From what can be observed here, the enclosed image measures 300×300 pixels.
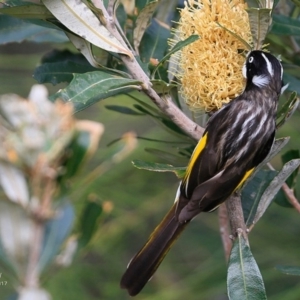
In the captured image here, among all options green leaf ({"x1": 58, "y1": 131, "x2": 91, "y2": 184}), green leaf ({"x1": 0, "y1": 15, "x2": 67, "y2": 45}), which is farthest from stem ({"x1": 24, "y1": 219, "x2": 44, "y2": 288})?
green leaf ({"x1": 0, "y1": 15, "x2": 67, "y2": 45})

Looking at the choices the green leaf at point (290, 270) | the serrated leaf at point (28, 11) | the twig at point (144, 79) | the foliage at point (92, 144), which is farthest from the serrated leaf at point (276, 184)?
the serrated leaf at point (28, 11)

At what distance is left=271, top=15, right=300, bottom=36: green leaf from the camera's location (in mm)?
1536

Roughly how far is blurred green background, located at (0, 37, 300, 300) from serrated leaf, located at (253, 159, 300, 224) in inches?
21.6

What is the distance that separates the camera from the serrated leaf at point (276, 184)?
1300 mm

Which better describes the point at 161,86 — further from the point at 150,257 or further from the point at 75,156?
the point at 150,257

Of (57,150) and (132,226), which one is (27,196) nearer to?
(57,150)

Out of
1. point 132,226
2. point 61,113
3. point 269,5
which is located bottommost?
point 132,226

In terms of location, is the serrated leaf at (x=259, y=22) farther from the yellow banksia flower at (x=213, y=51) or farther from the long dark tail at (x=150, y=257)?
the long dark tail at (x=150, y=257)

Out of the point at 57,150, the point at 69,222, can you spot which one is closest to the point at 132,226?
the point at 69,222

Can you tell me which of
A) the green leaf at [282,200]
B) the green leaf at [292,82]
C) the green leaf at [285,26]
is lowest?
the green leaf at [282,200]

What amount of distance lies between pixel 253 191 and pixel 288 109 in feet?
0.74

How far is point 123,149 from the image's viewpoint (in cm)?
141

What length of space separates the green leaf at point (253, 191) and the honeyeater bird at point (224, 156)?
82 mm

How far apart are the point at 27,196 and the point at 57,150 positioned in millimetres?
149
